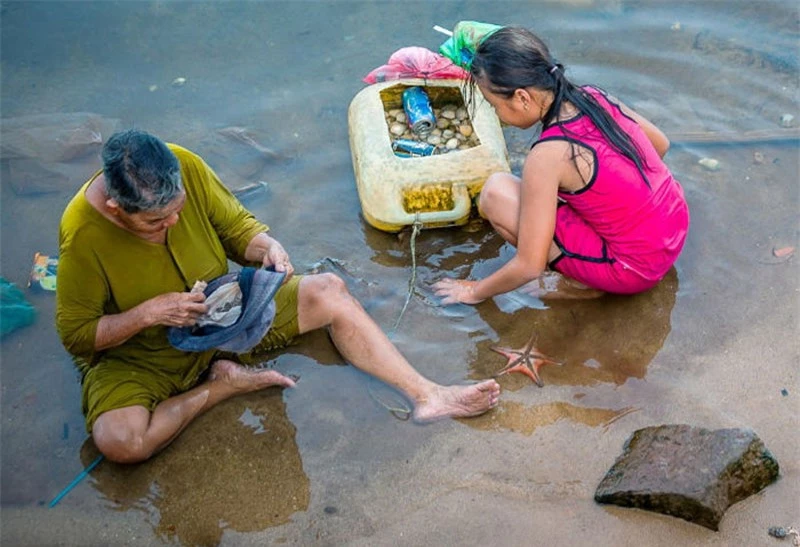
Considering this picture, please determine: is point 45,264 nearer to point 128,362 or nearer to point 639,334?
point 128,362

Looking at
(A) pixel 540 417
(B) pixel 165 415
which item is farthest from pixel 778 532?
(B) pixel 165 415

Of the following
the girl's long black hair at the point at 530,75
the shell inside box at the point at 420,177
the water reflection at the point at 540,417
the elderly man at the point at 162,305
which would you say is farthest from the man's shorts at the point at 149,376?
the girl's long black hair at the point at 530,75

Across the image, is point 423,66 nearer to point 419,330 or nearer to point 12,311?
point 419,330

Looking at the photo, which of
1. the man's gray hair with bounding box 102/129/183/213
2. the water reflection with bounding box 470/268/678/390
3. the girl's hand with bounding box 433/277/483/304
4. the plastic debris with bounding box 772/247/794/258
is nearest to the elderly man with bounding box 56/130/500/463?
the man's gray hair with bounding box 102/129/183/213

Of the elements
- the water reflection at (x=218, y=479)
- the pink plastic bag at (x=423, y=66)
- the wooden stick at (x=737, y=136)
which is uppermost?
the pink plastic bag at (x=423, y=66)

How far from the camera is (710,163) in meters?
5.04

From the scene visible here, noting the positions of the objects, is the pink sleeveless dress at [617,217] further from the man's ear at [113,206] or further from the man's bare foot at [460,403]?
the man's ear at [113,206]

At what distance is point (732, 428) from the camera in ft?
10.7

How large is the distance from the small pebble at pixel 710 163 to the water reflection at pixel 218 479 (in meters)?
3.13

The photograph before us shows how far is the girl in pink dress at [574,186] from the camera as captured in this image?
3408 millimetres

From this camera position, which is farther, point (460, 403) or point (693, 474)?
point (460, 403)

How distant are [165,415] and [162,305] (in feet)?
1.91

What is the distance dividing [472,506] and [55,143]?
12.7 feet

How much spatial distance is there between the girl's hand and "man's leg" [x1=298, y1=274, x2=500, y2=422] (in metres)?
0.54
